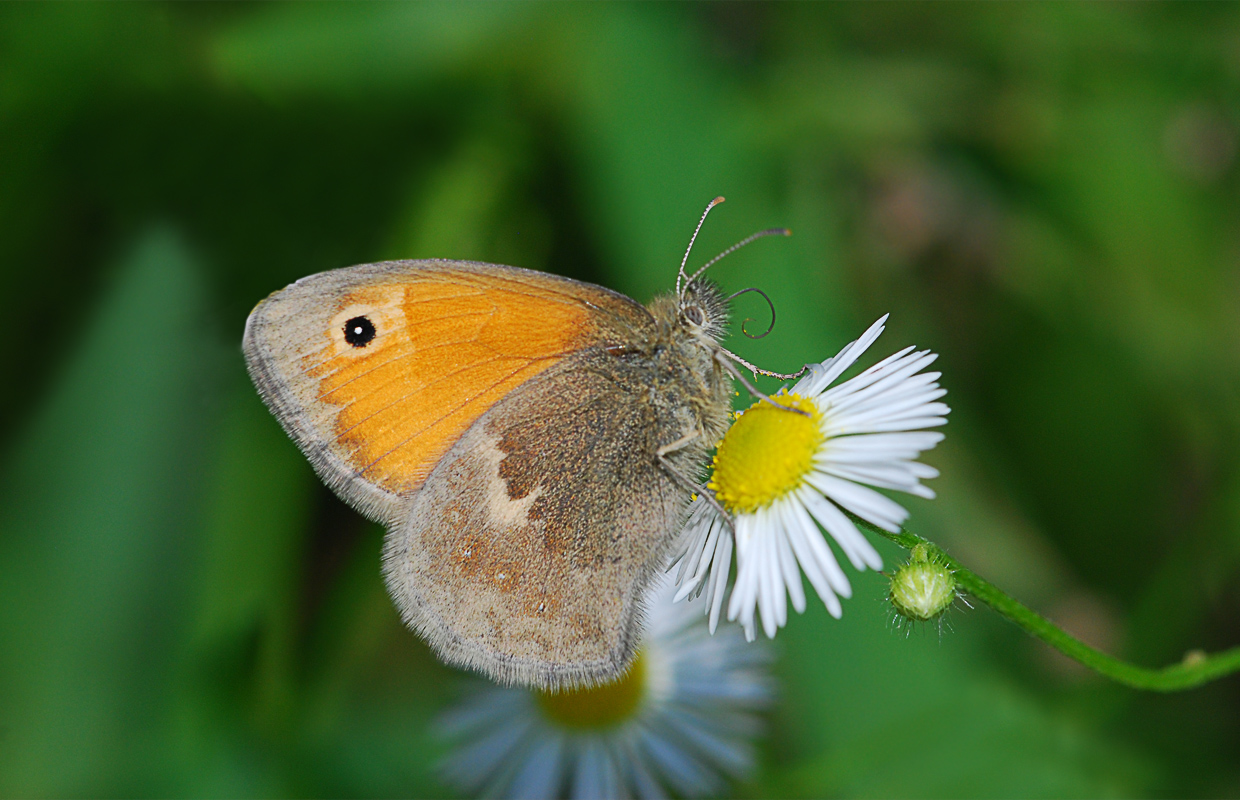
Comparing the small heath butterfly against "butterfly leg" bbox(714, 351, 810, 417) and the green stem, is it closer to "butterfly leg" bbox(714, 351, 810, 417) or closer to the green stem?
"butterfly leg" bbox(714, 351, 810, 417)

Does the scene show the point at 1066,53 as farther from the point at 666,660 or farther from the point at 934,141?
the point at 666,660

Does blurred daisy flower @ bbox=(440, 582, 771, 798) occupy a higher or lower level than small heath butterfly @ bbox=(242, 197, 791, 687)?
lower

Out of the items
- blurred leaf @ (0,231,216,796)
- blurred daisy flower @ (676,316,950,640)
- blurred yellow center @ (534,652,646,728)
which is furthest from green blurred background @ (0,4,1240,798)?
blurred daisy flower @ (676,316,950,640)

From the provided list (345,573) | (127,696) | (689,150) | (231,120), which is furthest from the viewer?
(689,150)

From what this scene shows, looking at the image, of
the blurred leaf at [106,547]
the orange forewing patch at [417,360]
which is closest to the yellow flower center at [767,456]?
the orange forewing patch at [417,360]

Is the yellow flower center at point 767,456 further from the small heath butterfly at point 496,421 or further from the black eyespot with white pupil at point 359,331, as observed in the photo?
the black eyespot with white pupil at point 359,331

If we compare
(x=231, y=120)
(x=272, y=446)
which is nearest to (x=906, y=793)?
(x=272, y=446)

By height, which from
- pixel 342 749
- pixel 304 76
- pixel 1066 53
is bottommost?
pixel 342 749
